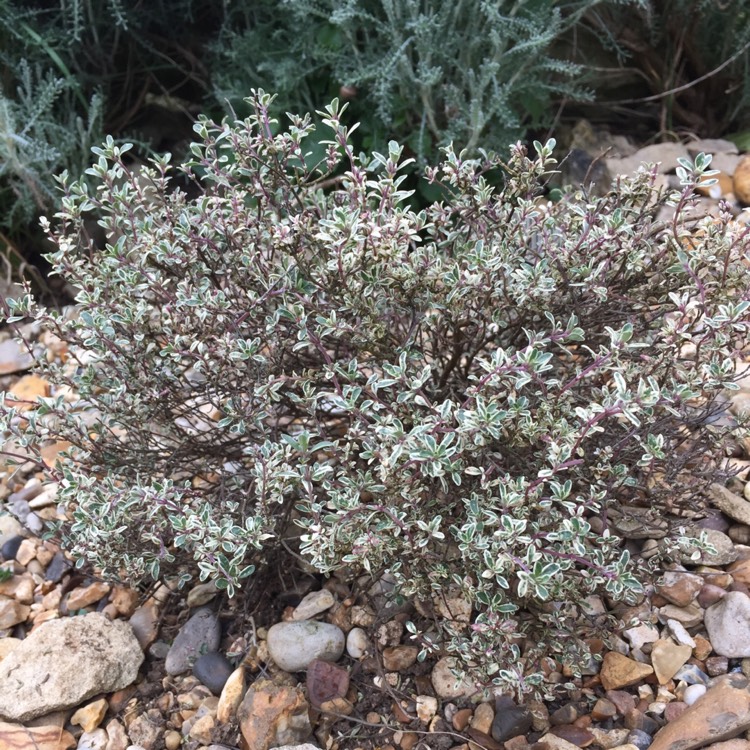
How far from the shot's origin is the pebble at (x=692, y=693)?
190 centimetres

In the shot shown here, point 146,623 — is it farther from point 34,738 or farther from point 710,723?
point 710,723

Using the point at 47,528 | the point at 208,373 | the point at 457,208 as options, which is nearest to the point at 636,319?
the point at 457,208

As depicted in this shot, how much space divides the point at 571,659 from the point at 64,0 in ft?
12.4

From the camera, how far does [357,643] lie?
2.14 metres

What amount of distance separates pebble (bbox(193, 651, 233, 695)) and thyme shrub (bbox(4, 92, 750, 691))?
248 millimetres

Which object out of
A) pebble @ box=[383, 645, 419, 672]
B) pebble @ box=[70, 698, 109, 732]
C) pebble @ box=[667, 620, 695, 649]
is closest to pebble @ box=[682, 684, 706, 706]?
pebble @ box=[667, 620, 695, 649]

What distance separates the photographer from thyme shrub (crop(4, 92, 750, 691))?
1.75m

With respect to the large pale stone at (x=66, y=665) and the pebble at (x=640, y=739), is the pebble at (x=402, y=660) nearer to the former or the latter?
the pebble at (x=640, y=739)

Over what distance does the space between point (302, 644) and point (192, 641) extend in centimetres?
35

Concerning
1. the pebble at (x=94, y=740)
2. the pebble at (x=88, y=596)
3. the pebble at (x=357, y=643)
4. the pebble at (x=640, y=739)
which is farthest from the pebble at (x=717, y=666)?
the pebble at (x=88, y=596)

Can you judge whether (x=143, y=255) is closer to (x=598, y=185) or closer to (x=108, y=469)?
(x=108, y=469)

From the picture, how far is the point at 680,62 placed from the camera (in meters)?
4.26

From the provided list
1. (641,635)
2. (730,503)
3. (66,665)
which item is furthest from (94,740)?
(730,503)

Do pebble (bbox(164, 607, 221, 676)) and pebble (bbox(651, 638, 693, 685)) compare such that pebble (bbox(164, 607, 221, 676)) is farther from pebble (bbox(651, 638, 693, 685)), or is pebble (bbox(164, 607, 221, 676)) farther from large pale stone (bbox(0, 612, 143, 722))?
pebble (bbox(651, 638, 693, 685))
